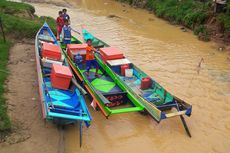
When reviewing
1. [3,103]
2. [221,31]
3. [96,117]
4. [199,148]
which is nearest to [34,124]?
[3,103]

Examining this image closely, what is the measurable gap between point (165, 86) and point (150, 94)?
1.94 m

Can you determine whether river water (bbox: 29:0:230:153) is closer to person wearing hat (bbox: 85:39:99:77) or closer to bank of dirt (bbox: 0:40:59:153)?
bank of dirt (bbox: 0:40:59:153)

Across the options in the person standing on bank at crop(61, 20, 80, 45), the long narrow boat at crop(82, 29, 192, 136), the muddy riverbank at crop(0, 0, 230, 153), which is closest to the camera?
the muddy riverbank at crop(0, 0, 230, 153)

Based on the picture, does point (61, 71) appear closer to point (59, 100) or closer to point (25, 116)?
point (59, 100)

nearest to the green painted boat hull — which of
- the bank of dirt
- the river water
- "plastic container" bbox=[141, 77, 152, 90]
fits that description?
"plastic container" bbox=[141, 77, 152, 90]

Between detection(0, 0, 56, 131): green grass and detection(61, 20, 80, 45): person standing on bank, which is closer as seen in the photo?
detection(0, 0, 56, 131): green grass

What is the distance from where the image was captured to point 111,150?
7.94m

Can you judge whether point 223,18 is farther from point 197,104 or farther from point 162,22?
point 197,104

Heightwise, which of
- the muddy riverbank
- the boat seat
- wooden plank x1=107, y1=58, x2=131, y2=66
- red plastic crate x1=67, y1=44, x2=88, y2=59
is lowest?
the muddy riverbank

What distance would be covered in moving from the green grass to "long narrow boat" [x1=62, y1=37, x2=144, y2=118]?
2.35m

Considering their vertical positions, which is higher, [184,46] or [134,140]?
[184,46]

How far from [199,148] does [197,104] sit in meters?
2.32

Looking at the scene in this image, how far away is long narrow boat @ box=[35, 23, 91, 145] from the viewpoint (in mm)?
7395

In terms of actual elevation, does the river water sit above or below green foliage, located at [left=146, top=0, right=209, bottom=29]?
below
